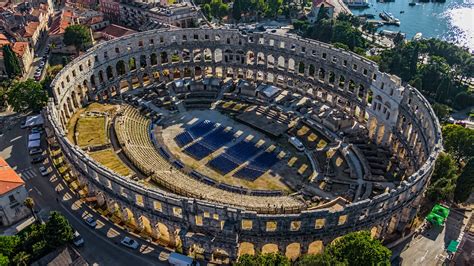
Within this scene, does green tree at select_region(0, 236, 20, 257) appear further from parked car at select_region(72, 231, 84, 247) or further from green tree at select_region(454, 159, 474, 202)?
green tree at select_region(454, 159, 474, 202)

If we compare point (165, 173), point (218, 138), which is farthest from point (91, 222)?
point (218, 138)

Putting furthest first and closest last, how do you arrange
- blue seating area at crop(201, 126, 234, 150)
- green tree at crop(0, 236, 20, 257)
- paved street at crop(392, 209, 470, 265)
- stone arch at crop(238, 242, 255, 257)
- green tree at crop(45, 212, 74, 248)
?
blue seating area at crop(201, 126, 234, 150), stone arch at crop(238, 242, 255, 257), paved street at crop(392, 209, 470, 265), green tree at crop(45, 212, 74, 248), green tree at crop(0, 236, 20, 257)

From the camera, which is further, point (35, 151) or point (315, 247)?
point (35, 151)

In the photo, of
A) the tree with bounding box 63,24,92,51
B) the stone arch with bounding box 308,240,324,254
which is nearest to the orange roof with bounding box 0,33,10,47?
the tree with bounding box 63,24,92,51

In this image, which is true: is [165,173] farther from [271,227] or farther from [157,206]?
[271,227]

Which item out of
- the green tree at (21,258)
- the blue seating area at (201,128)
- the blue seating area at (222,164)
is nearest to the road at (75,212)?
the green tree at (21,258)
